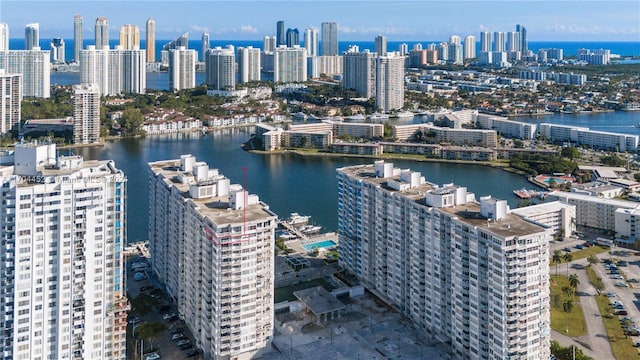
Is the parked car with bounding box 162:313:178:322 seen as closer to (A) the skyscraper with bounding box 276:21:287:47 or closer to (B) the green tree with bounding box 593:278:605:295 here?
(B) the green tree with bounding box 593:278:605:295

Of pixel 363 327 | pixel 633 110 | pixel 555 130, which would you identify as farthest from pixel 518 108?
pixel 363 327

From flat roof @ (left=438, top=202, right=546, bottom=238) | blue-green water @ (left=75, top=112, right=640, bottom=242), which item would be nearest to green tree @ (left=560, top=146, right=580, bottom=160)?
blue-green water @ (left=75, top=112, right=640, bottom=242)

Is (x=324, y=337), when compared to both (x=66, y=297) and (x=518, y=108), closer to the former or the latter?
(x=66, y=297)

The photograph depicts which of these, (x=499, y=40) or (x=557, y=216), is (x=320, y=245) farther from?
(x=499, y=40)

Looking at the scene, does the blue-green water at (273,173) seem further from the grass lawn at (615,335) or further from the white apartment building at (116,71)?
the white apartment building at (116,71)

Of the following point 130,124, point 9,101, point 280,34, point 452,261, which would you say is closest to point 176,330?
point 452,261

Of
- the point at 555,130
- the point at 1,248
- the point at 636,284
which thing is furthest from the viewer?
the point at 555,130

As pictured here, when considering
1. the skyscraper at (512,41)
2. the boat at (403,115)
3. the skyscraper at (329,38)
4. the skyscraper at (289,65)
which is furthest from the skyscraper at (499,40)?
the boat at (403,115)
